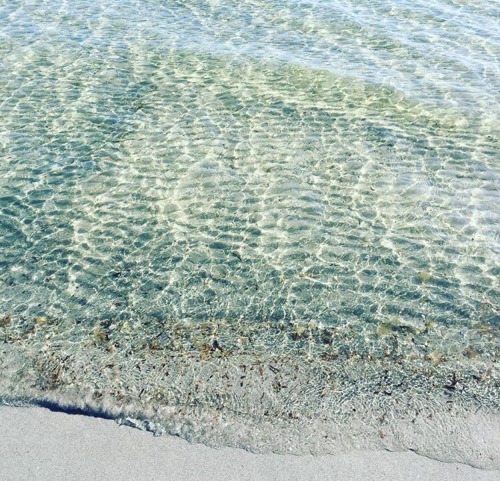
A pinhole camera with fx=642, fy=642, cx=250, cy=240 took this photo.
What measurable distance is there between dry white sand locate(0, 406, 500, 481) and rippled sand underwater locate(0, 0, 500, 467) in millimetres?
143

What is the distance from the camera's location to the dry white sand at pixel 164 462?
430 cm

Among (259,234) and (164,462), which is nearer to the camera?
(164,462)

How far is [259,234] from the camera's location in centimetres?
693

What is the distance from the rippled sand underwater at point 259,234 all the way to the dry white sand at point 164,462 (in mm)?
143

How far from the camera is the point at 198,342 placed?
5.60m

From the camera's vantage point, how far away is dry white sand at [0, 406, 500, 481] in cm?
430

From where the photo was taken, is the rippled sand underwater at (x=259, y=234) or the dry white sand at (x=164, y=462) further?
the rippled sand underwater at (x=259, y=234)

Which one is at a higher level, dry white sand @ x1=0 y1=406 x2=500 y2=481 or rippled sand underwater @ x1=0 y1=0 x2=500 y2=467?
dry white sand @ x1=0 y1=406 x2=500 y2=481

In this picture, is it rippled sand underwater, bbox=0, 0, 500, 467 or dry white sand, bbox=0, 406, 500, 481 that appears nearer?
dry white sand, bbox=0, 406, 500, 481

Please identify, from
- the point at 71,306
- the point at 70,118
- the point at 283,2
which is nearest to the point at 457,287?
the point at 71,306

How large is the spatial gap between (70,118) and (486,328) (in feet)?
20.7

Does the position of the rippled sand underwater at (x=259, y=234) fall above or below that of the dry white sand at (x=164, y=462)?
below

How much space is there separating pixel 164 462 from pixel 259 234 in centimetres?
306

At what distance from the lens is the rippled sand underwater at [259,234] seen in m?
4.99
